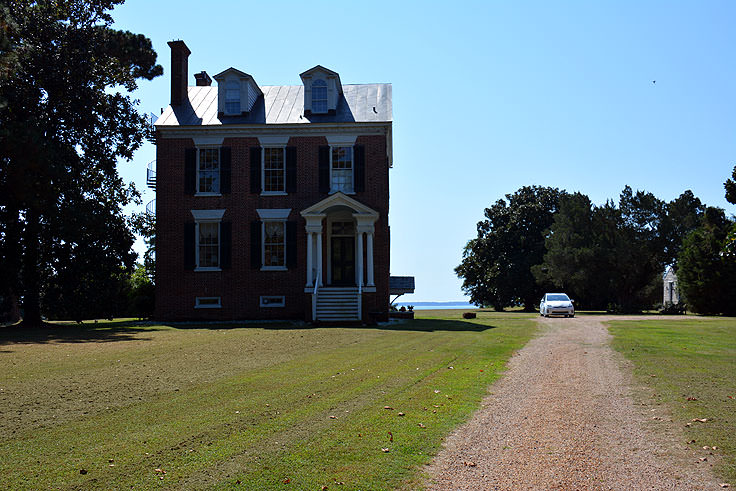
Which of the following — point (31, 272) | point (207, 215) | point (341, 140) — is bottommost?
point (31, 272)

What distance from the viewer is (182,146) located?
97.7 feet

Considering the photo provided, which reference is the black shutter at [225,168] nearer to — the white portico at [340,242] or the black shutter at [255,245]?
the black shutter at [255,245]

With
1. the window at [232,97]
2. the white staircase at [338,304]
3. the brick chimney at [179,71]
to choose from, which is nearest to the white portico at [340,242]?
the white staircase at [338,304]

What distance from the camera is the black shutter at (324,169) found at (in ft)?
95.3

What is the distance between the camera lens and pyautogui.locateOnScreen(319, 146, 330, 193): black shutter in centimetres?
2906

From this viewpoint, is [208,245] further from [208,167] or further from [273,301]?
[273,301]

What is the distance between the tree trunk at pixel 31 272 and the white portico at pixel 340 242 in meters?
10.3

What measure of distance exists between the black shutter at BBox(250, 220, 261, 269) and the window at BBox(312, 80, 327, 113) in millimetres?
5688

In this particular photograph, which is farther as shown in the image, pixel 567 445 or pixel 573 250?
pixel 573 250

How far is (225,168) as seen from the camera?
29.6 m

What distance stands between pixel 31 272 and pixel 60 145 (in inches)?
201

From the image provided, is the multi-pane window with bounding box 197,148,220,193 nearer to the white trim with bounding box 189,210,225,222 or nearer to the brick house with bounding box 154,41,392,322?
the brick house with bounding box 154,41,392,322

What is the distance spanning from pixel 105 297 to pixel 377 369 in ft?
64.5

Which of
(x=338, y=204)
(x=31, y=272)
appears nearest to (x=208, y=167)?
(x=338, y=204)
